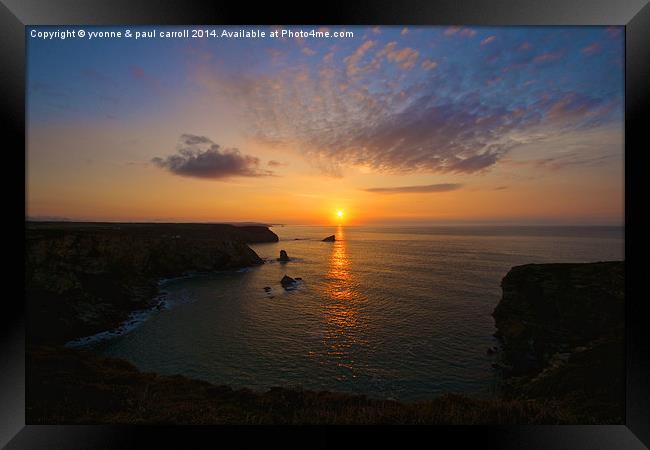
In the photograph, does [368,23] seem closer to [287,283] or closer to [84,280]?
[84,280]

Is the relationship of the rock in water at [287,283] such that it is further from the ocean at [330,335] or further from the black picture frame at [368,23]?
the black picture frame at [368,23]

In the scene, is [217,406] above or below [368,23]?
below

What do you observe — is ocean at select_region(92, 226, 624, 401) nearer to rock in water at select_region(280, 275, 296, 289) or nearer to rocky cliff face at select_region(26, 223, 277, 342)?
rock in water at select_region(280, 275, 296, 289)

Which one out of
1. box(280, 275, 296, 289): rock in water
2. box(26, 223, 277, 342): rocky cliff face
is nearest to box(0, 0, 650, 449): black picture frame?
box(26, 223, 277, 342): rocky cliff face

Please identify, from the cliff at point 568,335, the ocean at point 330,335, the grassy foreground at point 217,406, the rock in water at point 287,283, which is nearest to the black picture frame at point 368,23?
the grassy foreground at point 217,406

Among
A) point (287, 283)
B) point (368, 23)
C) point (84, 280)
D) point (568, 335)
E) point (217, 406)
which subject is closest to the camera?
point (368, 23)

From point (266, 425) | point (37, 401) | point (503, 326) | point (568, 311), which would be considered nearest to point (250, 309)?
point (37, 401)

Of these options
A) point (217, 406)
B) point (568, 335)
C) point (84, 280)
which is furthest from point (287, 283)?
point (568, 335)

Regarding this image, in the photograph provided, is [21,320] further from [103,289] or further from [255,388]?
[103,289]
